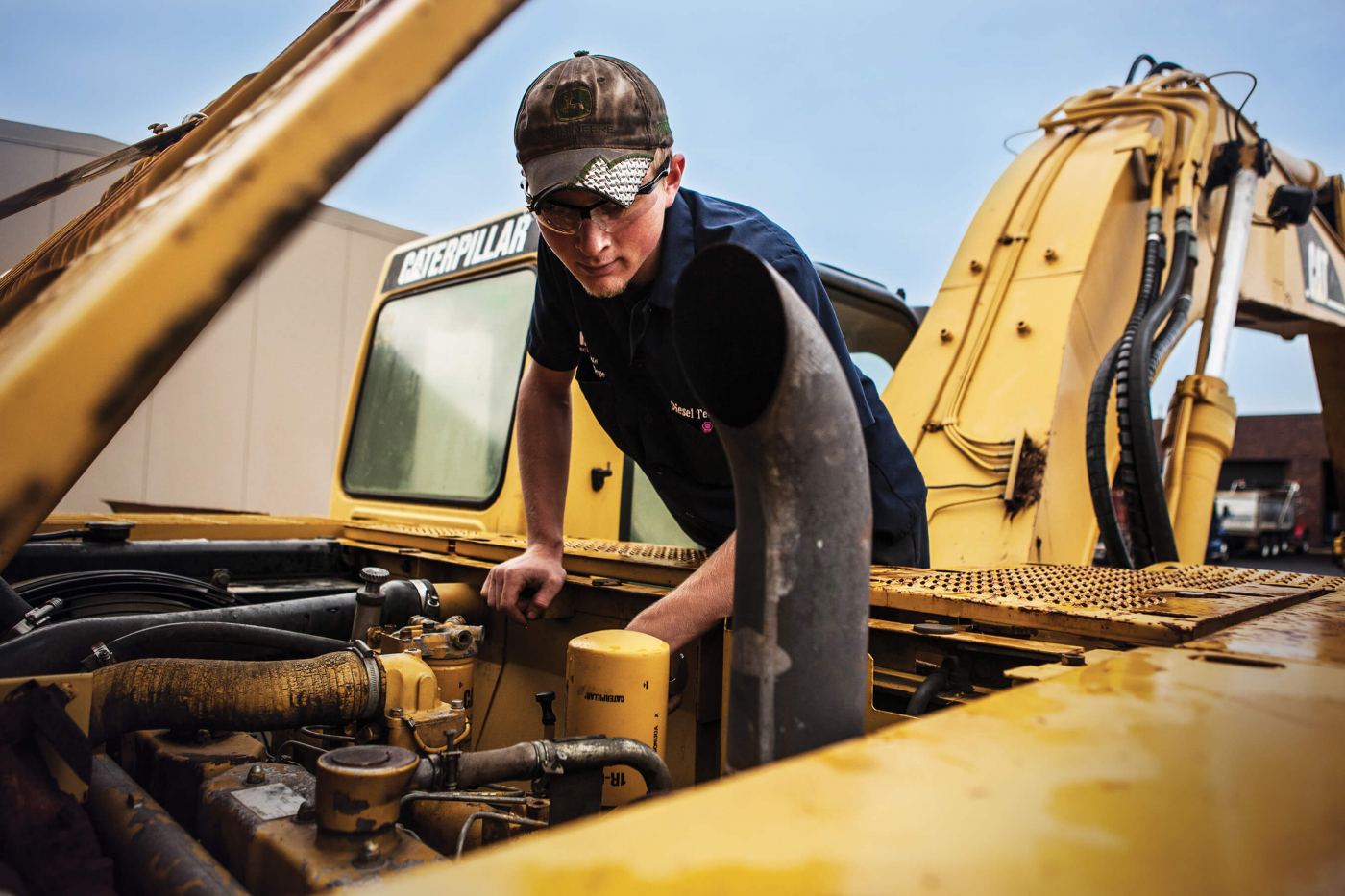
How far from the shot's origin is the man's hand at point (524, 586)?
162 centimetres

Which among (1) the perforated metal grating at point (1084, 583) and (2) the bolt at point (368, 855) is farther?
(1) the perforated metal grating at point (1084, 583)

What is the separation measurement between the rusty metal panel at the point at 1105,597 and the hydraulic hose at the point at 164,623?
3.41 ft

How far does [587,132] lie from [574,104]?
5cm

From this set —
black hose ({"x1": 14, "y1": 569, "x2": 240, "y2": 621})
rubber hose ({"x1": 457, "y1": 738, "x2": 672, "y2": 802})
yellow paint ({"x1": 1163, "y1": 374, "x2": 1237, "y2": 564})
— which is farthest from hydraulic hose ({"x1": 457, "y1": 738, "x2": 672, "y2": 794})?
yellow paint ({"x1": 1163, "y1": 374, "x2": 1237, "y2": 564})

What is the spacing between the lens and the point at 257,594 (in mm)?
1898

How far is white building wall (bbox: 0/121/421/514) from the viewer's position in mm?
6359

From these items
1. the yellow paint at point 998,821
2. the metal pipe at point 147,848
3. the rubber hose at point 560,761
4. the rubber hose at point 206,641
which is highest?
the yellow paint at point 998,821

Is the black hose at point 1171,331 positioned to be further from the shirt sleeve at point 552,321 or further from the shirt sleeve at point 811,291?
the shirt sleeve at point 552,321

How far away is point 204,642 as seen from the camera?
1.33 meters

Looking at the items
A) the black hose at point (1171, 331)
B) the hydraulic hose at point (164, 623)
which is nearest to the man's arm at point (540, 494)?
the hydraulic hose at point (164, 623)

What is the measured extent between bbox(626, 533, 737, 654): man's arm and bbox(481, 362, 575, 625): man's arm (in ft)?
1.30

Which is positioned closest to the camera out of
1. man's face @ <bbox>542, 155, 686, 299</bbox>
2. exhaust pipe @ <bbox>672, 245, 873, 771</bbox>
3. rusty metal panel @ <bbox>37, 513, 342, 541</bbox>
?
exhaust pipe @ <bbox>672, 245, 873, 771</bbox>

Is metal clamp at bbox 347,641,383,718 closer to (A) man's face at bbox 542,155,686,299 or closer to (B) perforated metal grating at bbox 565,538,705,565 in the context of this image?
(B) perforated metal grating at bbox 565,538,705,565

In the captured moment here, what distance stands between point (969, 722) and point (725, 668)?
2.76 ft
